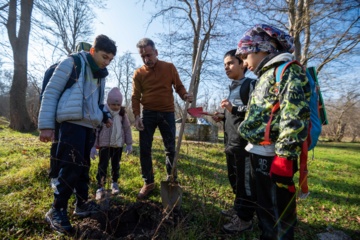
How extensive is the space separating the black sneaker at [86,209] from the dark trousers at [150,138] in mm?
794

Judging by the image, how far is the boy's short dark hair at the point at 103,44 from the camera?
217cm

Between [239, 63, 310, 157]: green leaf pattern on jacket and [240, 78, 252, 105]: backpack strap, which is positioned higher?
[240, 78, 252, 105]: backpack strap

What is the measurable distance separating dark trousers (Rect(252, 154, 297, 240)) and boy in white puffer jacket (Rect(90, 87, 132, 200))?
6.70 ft

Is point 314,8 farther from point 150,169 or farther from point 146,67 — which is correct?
point 150,169

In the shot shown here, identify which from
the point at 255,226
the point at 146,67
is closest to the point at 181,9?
the point at 146,67

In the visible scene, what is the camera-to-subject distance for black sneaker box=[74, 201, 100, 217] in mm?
2275

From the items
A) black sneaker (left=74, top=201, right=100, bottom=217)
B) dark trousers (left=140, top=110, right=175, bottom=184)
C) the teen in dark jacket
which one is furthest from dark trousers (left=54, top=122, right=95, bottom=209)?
the teen in dark jacket

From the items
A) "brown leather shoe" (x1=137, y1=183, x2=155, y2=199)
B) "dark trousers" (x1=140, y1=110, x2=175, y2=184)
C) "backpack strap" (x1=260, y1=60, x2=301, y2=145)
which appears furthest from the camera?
"dark trousers" (x1=140, y1=110, x2=175, y2=184)

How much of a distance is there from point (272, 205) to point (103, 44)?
2.12 metres

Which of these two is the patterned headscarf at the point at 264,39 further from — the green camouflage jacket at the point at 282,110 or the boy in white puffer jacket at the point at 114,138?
the boy in white puffer jacket at the point at 114,138

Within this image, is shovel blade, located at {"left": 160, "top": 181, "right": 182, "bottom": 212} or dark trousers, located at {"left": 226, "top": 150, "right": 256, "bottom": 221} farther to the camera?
shovel blade, located at {"left": 160, "top": 181, "right": 182, "bottom": 212}

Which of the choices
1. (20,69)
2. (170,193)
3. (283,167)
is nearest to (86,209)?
(170,193)

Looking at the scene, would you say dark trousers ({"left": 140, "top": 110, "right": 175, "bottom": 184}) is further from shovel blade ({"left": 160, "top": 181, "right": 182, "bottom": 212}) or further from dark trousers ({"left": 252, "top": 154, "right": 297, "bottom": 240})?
dark trousers ({"left": 252, "top": 154, "right": 297, "bottom": 240})

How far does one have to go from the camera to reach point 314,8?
21.7 ft
